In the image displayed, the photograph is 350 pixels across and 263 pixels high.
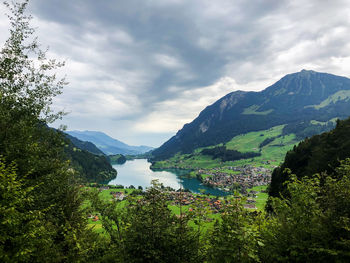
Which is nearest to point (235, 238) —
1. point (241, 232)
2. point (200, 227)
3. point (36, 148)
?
point (241, 232)

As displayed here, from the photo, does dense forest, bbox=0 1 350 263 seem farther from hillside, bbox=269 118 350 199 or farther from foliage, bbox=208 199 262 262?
hillside, bbox=269 118 350 199

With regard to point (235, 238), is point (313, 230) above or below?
above

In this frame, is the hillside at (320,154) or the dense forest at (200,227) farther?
the hillside at (320,154)

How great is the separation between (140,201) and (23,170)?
10079 millimetres

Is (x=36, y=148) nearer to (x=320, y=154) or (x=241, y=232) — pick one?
(x=241, y=232)

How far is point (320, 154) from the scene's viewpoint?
49938 millimetres

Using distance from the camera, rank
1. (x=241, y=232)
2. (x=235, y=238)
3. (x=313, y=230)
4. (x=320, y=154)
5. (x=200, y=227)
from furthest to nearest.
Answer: (x=320, y=154) → (x=200, y=227) → (x=235, y=238) → (x=313, y=230) → (x=241, y=232)

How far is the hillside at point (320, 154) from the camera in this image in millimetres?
45984

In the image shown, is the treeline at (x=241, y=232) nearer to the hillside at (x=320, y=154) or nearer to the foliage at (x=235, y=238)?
the foliage at (x=235, y=238)

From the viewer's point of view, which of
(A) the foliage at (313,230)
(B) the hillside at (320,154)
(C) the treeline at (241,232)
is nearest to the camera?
(A) the foliage at (313,230)

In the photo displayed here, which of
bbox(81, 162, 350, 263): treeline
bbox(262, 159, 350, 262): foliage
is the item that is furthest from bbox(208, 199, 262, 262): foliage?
bbox(262, 159, 350, 262): foliage

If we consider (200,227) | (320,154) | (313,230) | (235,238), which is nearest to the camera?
(313,230)

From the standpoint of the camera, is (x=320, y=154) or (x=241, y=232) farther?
(x=320, y=154)

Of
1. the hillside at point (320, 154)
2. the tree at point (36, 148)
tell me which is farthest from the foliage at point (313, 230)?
the hillside at point (320, 154)
